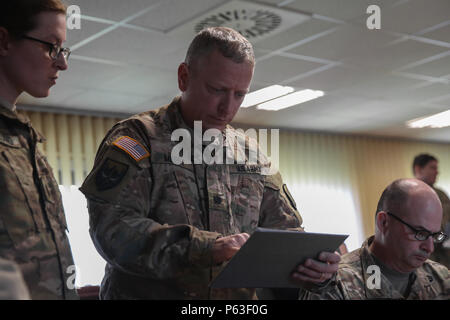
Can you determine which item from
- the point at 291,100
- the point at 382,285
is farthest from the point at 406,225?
the point at 291,100

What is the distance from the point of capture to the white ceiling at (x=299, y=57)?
436 cm

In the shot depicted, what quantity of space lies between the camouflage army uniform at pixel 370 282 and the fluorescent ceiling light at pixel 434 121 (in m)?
6.17

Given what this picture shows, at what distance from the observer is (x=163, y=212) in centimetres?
154

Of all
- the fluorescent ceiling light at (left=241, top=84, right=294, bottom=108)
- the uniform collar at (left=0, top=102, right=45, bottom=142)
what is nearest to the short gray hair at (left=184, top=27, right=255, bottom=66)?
the uniform collar at (left=0, top=102, right=45, bottom=142)

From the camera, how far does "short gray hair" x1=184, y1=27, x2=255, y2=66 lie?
162cm

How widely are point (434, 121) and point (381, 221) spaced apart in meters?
6.74

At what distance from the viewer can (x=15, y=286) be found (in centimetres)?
62

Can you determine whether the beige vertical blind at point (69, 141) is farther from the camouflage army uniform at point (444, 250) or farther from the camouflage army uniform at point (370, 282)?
the camouflage army uniform at point (370, 282)

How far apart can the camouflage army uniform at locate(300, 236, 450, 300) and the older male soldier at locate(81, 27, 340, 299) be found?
360 mm

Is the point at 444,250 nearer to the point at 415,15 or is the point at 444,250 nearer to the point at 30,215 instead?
the point at 415,15

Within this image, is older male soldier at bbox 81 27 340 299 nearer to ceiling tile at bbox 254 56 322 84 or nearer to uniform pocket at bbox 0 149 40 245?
uniform pocket at bbox 0 149 40 245

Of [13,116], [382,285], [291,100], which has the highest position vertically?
[291,100]
